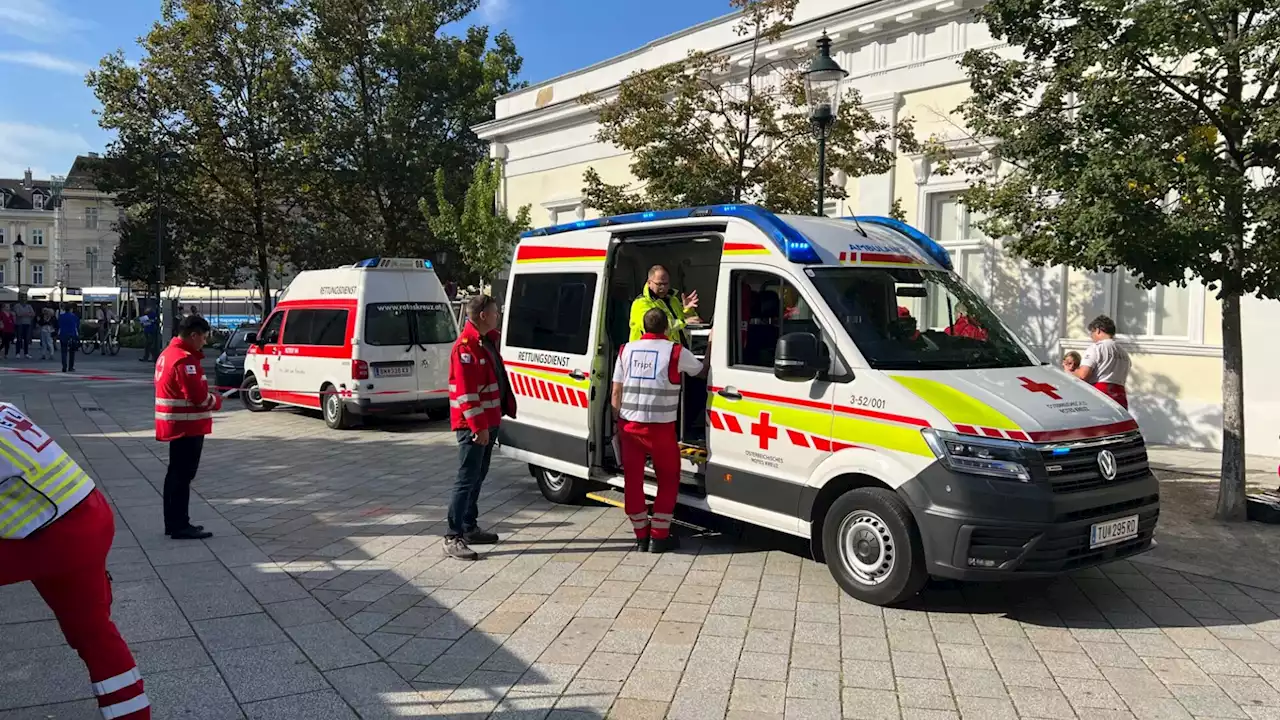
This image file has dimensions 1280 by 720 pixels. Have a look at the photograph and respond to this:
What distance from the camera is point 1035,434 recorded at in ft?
15.6

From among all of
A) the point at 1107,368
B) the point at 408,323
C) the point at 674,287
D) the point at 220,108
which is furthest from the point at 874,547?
the point at 220,108

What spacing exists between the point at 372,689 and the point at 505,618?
1.06 metres

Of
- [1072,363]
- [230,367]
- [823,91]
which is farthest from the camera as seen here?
[230,367]

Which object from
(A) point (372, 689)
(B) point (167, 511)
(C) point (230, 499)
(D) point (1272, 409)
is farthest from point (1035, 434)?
(D) point (1272, 409)

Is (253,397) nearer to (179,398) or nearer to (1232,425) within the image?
(179,398)

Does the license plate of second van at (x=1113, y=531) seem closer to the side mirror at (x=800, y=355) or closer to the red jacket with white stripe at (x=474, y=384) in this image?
the side mirror at (x=800, y=355)

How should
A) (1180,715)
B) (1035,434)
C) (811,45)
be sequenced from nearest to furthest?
(1180,715) < (1035,434) < (811,45)

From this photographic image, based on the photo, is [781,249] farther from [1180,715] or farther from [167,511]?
[167,511]

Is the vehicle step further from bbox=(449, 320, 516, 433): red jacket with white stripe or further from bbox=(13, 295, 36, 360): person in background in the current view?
bbox=(13, 295, 36, 360): person in background

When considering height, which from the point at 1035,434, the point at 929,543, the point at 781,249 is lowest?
the point at 929,543

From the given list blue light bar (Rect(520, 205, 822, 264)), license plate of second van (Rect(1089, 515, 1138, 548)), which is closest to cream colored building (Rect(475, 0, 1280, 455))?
license plate of second van (Rect(1089, 515, 1138, 548))

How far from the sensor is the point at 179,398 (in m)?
6.57

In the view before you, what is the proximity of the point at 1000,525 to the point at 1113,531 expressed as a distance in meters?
0.79

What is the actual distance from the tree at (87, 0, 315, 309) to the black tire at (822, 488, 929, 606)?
24228mm
